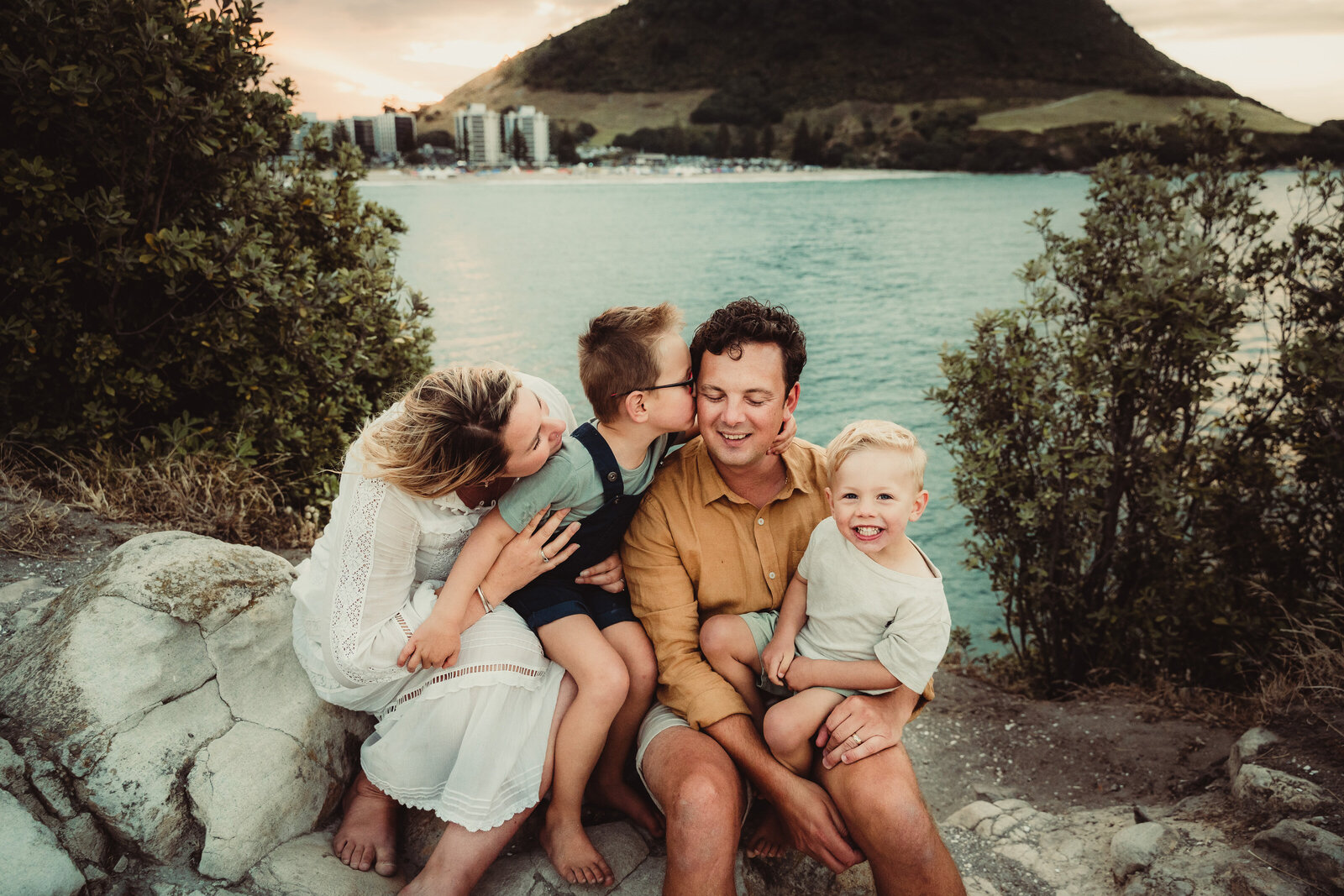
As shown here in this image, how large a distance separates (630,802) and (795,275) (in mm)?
32680

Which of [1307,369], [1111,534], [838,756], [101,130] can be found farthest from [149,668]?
[1307,369]

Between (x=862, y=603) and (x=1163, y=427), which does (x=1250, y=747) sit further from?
(x=862, y=603)

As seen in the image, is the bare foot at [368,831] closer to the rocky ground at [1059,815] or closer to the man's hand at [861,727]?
the rocky ground at [1059,815]

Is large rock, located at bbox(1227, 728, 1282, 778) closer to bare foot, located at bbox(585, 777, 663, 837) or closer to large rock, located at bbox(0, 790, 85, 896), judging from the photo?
bare foot, located at bbox(585, 777, 663, 837)

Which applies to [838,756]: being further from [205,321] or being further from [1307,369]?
[205,321]

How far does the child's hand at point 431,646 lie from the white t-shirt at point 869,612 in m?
1.29

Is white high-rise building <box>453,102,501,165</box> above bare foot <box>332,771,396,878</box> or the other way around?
above

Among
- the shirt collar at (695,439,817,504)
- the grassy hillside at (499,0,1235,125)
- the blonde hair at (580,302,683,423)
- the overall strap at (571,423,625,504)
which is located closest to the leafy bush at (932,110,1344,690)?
the shirt collar at (695,439,817,504)

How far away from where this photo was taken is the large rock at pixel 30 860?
7.61ft

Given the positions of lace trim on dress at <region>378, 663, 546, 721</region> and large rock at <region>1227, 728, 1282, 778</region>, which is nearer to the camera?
lace trim on dress at <region>378, 663, 546, 721</region>

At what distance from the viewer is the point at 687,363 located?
10.5ft

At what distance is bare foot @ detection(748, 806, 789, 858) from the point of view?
297 cm

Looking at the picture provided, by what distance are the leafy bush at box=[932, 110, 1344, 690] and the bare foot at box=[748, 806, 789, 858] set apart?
130 inches

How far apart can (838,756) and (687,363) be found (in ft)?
5.15
